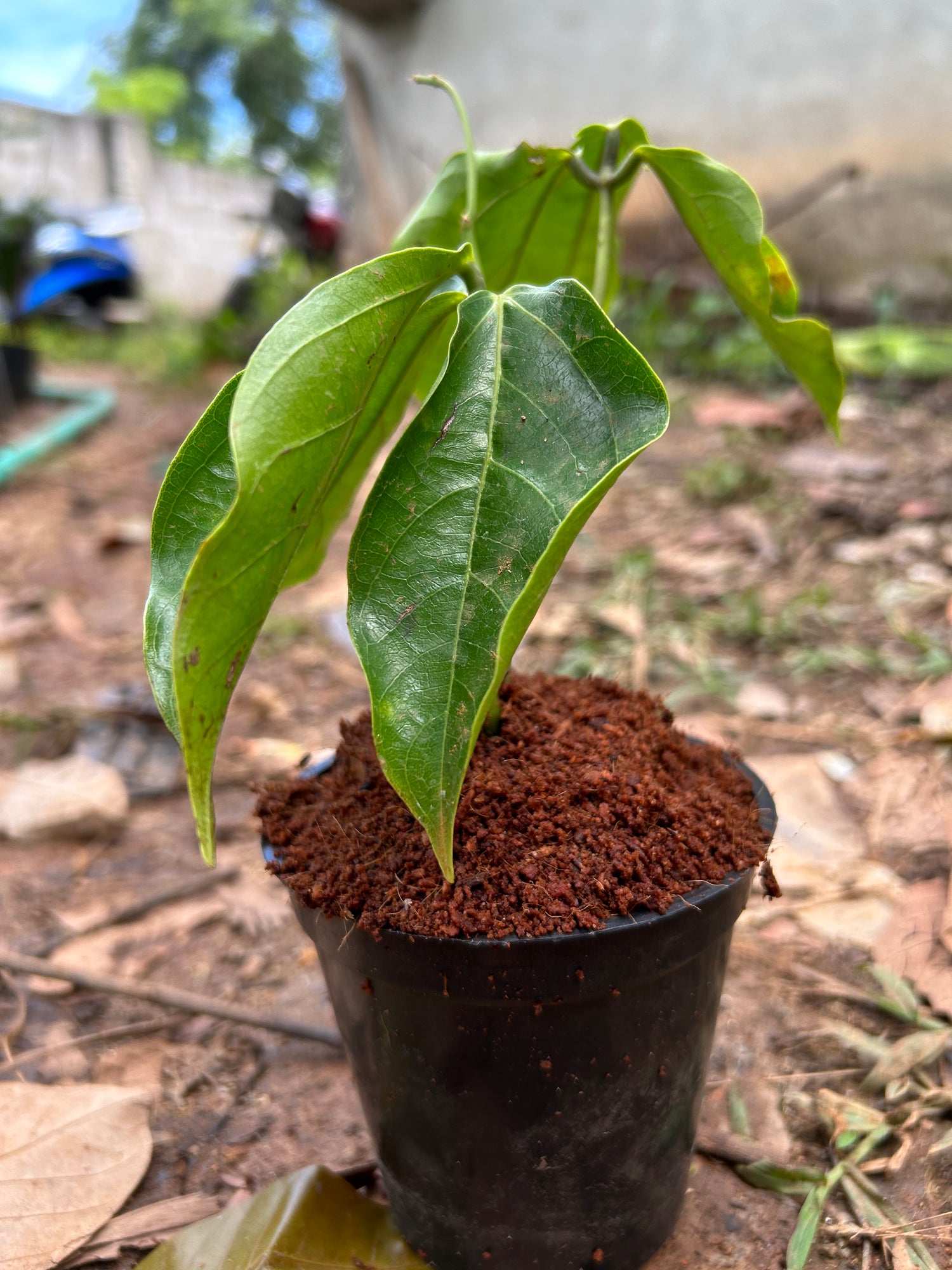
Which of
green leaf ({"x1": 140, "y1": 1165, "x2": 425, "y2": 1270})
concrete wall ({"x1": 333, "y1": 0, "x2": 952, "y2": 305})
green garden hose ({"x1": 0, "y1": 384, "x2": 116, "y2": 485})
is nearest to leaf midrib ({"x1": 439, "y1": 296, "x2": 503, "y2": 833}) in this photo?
green leaf ({"x1": 140, "y1": 1165, "x2": 425, "y2": 1270})

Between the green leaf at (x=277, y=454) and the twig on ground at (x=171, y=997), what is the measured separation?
0.73m

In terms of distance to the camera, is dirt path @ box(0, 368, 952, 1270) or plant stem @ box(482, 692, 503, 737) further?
dirt path @ box(0, 368, 952, 1270)

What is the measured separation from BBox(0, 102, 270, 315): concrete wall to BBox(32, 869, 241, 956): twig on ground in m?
8.36

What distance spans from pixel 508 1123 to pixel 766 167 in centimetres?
365

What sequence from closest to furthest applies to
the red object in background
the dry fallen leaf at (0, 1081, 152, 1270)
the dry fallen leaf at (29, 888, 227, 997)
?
the dry fallen leaf at (0, 1081, 152, 1270), the dry fallen leaf at (29, 888, 227, 997), the red object in background

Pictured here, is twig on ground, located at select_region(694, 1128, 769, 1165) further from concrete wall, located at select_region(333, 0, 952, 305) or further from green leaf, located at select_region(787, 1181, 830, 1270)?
concrete wall, located at select_region(333, 0, 952, 305)

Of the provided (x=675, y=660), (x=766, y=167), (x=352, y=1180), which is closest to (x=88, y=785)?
(x=352, y=1180)

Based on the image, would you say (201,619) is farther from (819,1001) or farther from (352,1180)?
(819,1001)

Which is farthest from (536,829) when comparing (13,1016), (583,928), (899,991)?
(13,1016)

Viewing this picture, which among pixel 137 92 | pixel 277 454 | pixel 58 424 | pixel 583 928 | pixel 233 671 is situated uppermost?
pixel 137 92

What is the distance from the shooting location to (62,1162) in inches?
42.1

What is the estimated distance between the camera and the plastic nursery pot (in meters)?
0.81

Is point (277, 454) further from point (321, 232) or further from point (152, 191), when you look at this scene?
point (152, 191)

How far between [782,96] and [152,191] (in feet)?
38.5
